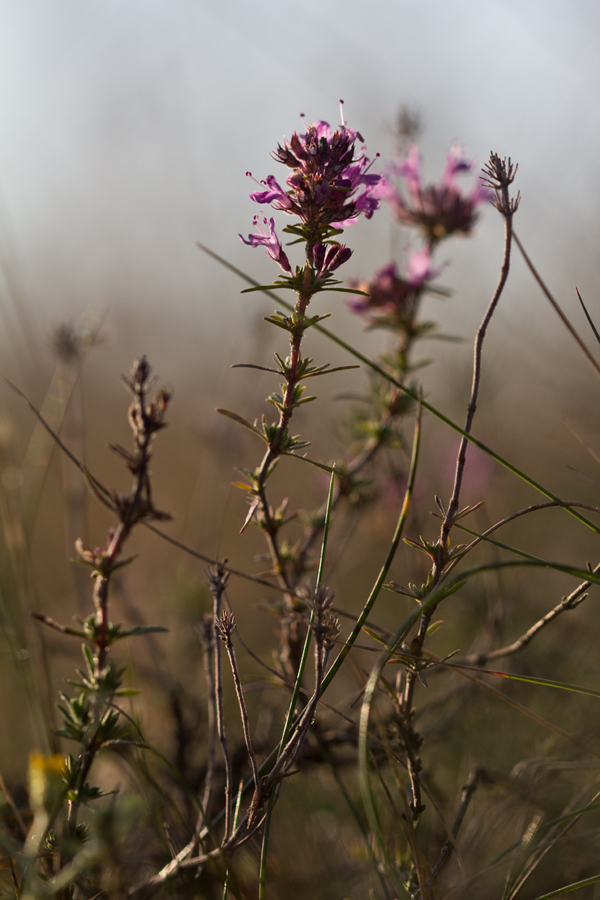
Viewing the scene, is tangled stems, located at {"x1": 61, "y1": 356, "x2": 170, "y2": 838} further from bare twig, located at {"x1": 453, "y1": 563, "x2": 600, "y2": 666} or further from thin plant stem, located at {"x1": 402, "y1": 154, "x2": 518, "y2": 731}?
bare twig, located at {"x1": 453, "y1": 563, "x2": 600, "y2": 666}

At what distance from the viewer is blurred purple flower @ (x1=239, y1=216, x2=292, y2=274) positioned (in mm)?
1199

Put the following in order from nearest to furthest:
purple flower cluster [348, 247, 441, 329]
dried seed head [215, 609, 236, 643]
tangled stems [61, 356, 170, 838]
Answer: dried seed head [215, 609, 236, 643] → tangled stems [61, 356, 170, 838] → purple flower cluster [348, 247, 441, 329]

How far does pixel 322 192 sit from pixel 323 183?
25 mm

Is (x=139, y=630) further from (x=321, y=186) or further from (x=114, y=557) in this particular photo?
(x=321, y=186)

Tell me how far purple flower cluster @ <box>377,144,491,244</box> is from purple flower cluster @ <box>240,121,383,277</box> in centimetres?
98

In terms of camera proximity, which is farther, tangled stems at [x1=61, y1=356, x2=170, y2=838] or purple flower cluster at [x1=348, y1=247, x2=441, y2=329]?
purple flower cluster at [x1=348, y1=247, x2=441, y2=329]

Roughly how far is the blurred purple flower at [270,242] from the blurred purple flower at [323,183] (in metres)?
0.04

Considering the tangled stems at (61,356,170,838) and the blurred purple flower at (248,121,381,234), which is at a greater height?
the blurred purple flower at (248,121,381,234)

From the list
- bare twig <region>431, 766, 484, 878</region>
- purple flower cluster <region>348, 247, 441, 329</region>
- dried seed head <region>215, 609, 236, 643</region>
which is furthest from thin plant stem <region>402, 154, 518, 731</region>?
purple flower cluster <region>348, 247, 441, 329</region>

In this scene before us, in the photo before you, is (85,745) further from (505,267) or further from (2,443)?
(505,267)

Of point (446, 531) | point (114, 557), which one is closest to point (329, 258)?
point (446, 531)

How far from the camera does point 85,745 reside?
39.2 inches

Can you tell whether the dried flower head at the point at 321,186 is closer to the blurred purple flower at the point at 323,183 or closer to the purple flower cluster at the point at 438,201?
the blurred purple flower at the point at 323,183

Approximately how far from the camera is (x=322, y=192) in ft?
3.71
